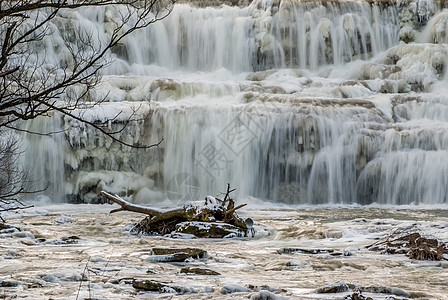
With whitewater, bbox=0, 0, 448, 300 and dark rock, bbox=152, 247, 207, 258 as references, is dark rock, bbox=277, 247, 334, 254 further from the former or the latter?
dark rock, bbox=152, 247, 207, 258

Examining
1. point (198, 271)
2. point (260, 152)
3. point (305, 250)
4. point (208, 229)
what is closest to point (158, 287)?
point (198, 271)

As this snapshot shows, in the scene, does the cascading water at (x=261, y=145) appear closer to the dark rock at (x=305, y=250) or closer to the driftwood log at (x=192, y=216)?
the driftwood log at (x=192, y=216)

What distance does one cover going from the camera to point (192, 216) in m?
9.52

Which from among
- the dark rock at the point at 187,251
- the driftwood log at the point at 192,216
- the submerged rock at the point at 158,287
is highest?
the driftwood log at the point at 192,216

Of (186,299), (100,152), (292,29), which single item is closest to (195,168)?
(100,152)

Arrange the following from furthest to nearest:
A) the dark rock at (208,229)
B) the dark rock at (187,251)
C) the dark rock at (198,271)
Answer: the dark rock at (208,229) → the dark rock at (187,251) → the dark rock at (198,271)

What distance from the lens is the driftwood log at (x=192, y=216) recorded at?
31.0ft

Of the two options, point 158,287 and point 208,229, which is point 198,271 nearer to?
point 158,287

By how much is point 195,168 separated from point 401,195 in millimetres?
5356

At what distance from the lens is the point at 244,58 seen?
2430 cm

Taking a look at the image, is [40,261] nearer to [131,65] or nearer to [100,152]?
[100,152]

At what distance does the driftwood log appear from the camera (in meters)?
9.46

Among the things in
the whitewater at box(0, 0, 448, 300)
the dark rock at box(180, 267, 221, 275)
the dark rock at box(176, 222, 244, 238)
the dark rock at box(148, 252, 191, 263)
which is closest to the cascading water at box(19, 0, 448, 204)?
the whitewater at box(0, 0, 448, 300)

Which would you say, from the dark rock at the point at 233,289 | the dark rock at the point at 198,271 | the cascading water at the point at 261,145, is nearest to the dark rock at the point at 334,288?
the dark rock at the point at 233,289
